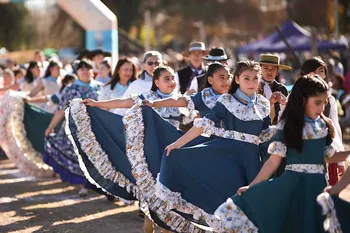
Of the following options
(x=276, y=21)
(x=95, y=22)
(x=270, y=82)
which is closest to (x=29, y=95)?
(x=95, y=22)

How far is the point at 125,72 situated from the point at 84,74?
64 cm

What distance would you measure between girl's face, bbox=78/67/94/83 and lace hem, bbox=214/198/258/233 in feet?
17.0

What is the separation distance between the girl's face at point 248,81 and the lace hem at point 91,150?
1975mm

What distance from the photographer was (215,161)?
5.99 m

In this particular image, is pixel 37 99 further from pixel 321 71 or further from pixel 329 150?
pixel 329 150

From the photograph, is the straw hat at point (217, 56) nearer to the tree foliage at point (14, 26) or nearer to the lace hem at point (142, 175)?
the lace hem at point (142, 175)

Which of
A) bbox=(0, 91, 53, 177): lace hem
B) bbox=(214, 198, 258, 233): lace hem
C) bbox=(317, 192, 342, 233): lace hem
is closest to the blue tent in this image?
bbox=(0, 91, 53, 177): lace hem

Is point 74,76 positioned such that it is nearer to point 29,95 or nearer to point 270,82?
point 29,95

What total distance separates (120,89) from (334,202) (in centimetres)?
508

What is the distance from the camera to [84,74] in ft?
32.1

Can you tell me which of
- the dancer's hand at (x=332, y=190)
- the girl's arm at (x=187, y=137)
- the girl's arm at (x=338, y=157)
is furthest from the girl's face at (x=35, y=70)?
the dancer's hand at (x=332, y=190)

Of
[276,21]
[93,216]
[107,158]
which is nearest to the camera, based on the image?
[107,158]

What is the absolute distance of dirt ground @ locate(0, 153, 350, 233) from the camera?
7.74 metres

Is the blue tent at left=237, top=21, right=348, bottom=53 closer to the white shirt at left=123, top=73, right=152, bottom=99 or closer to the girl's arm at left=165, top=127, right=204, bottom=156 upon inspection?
the white shirt at left=123, top=73, right=152, bottom=99
